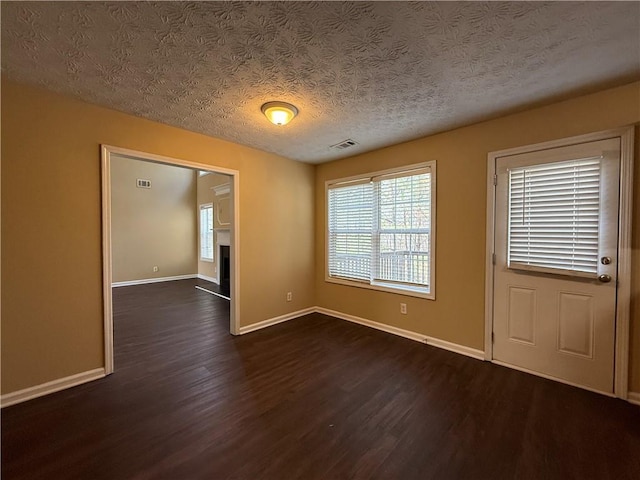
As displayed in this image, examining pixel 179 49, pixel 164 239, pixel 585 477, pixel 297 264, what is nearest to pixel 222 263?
pixel 164 239

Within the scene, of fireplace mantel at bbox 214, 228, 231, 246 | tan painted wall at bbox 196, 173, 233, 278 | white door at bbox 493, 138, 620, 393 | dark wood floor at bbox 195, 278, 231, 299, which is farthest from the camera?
tan painted wall at bbox 196, 173, 233, 278

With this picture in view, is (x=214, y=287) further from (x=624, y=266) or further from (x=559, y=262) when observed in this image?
(x=624, y=266)

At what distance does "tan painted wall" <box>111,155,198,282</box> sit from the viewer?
6.72 meters

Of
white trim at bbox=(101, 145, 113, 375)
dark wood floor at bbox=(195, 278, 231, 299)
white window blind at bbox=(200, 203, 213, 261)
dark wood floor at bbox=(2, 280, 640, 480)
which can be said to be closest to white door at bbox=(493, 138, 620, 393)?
dark wood floor at bbox=(2, 280, 640, 480)

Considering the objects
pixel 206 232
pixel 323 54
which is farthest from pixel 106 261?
pixel 206 232

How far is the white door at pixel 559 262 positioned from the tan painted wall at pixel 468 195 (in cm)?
14

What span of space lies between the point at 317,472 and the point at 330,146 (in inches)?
130

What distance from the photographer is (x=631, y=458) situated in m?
1.59

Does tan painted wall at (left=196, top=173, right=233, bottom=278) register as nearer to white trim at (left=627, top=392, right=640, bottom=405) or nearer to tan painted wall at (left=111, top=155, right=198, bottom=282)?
tan painted wall at (left=111, top=155, right=198, bottom=282)

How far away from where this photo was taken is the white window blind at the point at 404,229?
3.30 m

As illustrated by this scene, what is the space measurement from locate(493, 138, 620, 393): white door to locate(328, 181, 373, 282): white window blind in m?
1.63

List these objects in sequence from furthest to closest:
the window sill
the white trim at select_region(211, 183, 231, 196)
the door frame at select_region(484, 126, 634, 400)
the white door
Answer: the white trim at select_region(211, 183, 231, 196)
the window sill
the white door
the door frame at select_region(484, 126, 634, 400)

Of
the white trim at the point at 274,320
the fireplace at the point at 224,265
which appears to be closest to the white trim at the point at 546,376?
the white trim at the point at 274,320

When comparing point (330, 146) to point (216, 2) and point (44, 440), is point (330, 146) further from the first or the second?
point (44, 440)
